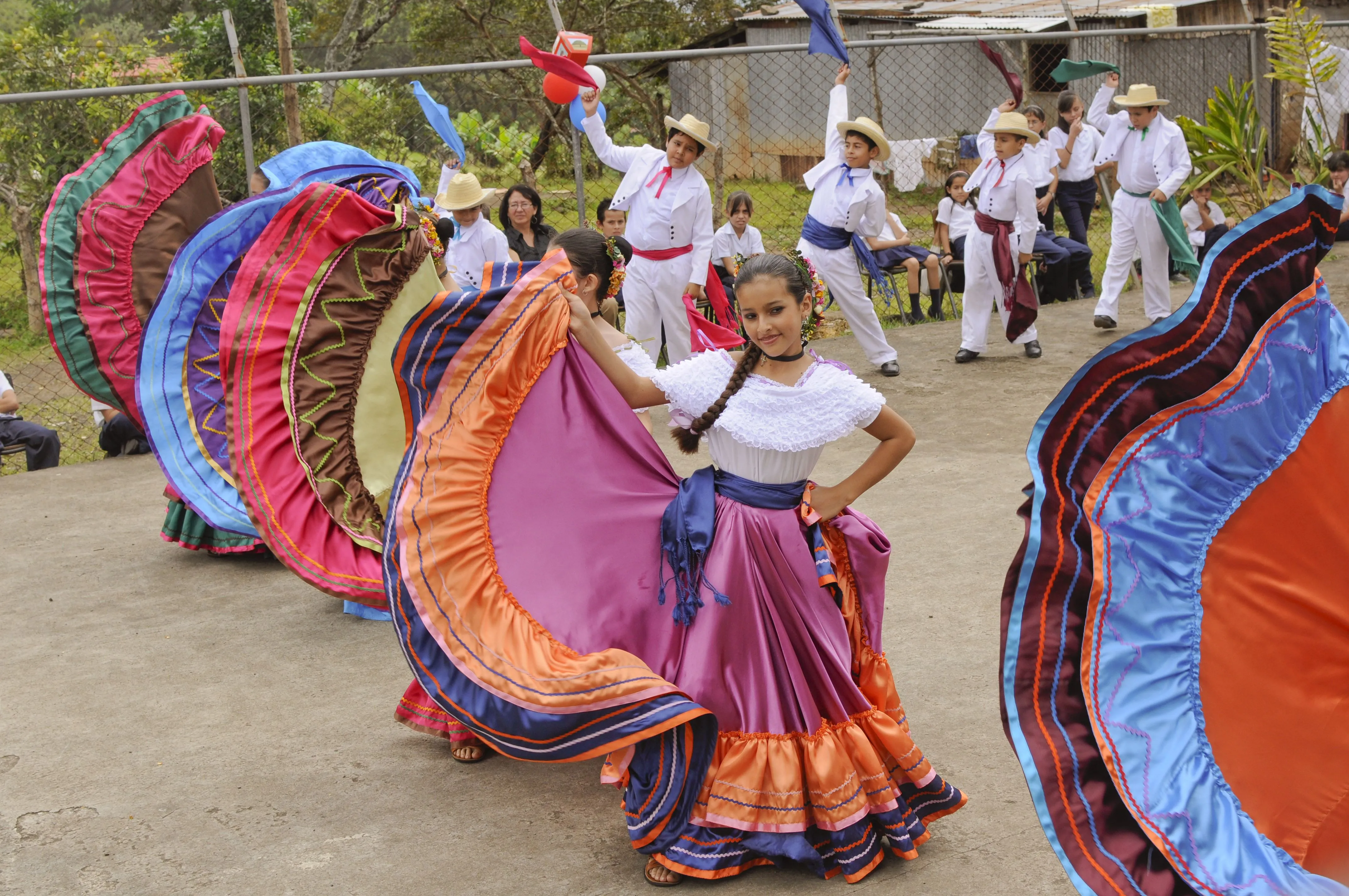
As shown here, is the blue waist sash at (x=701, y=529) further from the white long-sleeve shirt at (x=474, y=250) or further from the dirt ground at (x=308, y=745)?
the white long-sleeve shirt at (x=474, y=250)

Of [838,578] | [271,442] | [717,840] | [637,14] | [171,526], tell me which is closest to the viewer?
[717,840]

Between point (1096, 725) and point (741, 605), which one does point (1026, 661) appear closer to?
point (1096, 725)

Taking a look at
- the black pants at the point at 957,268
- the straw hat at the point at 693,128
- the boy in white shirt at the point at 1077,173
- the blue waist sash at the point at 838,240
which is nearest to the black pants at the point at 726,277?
the blue waist sash at the point at 838,240

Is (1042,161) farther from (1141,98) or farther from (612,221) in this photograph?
(612,221)

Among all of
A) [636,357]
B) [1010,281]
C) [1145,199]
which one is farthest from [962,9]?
[636,357]

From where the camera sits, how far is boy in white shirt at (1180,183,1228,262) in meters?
10.0

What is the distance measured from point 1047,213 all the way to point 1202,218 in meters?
1.21

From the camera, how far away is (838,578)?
3.01 meters

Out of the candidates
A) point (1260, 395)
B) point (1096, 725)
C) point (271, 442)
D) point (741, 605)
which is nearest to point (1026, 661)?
point (1096, 725)

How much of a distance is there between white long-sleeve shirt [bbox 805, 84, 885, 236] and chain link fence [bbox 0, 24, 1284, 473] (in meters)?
2.48

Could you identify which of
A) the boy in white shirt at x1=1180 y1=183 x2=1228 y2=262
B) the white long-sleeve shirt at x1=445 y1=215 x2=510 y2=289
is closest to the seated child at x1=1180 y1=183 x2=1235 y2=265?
the boy in white shirt at x1=1180 y1=183 x2=1228 y2=262

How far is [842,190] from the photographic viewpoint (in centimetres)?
782

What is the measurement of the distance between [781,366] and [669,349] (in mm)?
4607

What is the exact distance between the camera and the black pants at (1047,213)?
1045 centimetres
